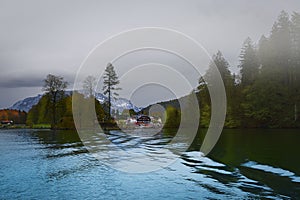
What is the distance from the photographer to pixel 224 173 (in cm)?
1623

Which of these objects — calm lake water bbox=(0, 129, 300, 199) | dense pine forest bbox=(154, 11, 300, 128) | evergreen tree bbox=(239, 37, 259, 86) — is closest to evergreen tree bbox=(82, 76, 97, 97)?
dense pine forest bbox=(154, 11, 300, 128)

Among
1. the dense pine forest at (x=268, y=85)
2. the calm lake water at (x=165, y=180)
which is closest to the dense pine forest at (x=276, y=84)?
the dense pine forest at (x=268, y=85)

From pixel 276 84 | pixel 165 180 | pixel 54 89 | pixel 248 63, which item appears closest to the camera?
pixel 165 180

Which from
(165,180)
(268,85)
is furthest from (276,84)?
(165,180)

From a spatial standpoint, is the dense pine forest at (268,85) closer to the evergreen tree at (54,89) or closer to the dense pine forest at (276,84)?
the dense pine forest at (276,84)

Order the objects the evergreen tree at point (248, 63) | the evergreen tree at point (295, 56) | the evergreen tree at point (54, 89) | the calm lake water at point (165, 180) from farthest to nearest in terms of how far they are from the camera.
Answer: the evergreen tree at point (54, 89) < the evergreen tree at point (248, 63) < the evergreen tree at point (295, 56) < the calm lake water at point (165, 180)

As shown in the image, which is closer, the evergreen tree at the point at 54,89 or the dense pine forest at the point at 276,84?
the dense pine forest at the point at 276,84

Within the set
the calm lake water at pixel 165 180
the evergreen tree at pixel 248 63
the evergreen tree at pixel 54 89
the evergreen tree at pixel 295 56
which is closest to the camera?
the calm lake water at pixel 165 180

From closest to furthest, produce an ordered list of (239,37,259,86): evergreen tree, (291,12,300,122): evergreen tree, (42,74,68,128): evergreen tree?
(291,12,300,122): evergreen tree
(239,37,259,86): evergreen tree
(42,74,68,128): evergreen tree

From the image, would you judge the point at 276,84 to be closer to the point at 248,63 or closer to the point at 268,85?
the point at 268,85

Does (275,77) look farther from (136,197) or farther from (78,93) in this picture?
(136,197)

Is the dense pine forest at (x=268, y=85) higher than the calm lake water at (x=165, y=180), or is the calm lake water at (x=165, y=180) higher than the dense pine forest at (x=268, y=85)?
the dense pine forest at (x=268, y=85)

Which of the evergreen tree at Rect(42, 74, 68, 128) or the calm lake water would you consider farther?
the evergreen tree at Rect(42, 74, 68, 128)

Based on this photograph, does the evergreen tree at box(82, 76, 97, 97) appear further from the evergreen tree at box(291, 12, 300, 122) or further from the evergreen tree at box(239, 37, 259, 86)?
the evergreen tree at box(291, 12, 300, 122)
